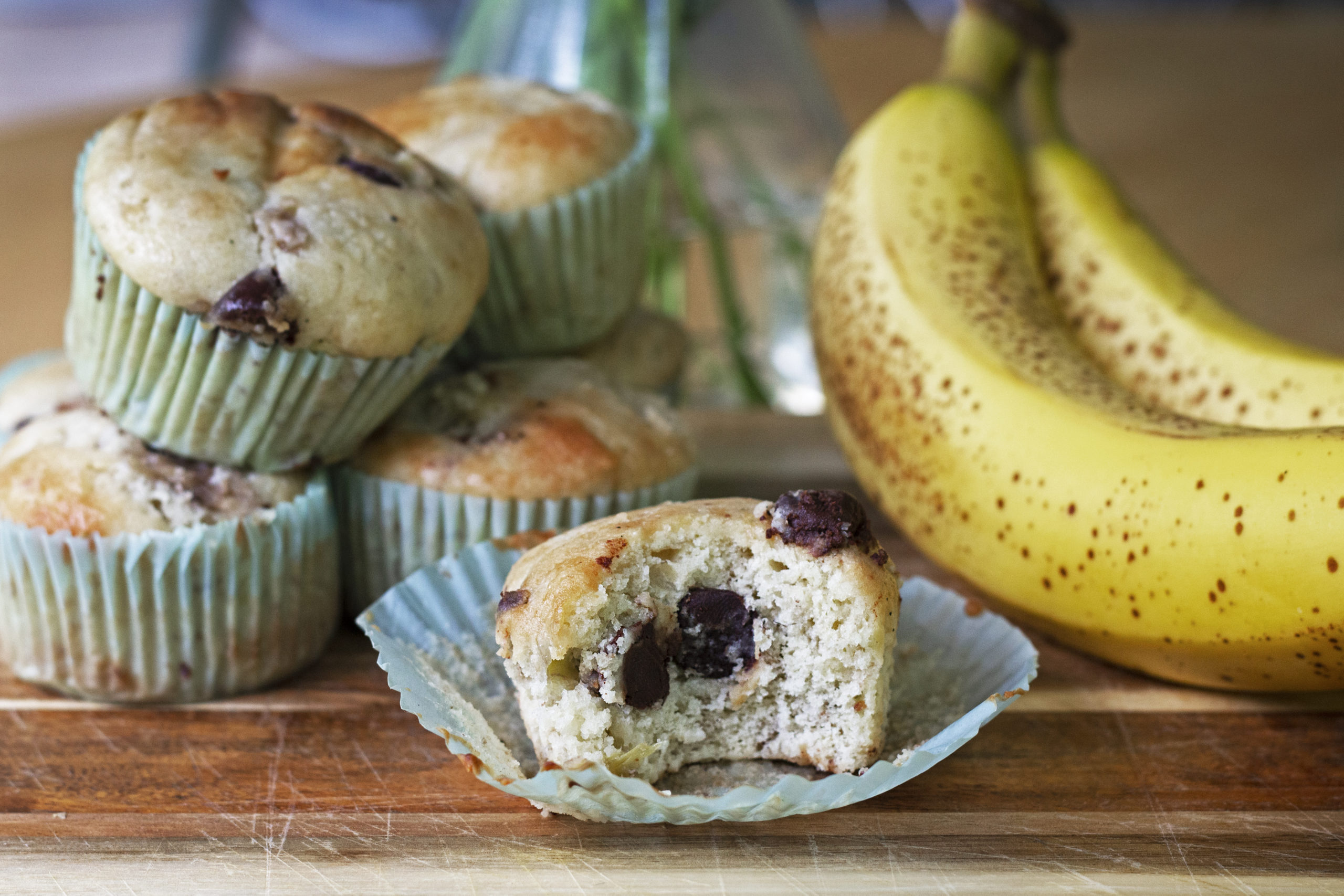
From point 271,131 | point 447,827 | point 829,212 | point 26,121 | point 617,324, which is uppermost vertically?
point 271,131

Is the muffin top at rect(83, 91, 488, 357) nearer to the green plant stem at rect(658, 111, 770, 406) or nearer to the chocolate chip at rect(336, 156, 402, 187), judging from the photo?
the chocolate chip at rect(336, 156, 402, 187)

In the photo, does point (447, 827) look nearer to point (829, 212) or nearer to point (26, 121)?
point (829, 212)

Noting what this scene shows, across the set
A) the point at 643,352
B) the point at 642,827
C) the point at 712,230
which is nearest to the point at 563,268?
the point at 643,352

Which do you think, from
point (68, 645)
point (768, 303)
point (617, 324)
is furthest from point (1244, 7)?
point (68, 645)

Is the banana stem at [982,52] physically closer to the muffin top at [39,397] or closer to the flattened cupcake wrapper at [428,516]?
the flattened cupcake wrapper at [428,516]

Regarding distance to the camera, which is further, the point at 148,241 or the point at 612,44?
the point at 612,44

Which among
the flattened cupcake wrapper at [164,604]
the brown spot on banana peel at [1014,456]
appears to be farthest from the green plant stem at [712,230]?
the flattened cupcake wrapper at [164,604]

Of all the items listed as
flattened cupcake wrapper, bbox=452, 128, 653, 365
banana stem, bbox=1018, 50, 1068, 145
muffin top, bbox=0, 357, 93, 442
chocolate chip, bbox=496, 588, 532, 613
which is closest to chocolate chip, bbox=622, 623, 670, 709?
chocolate chip, bbox=496, 588, 532, 613
